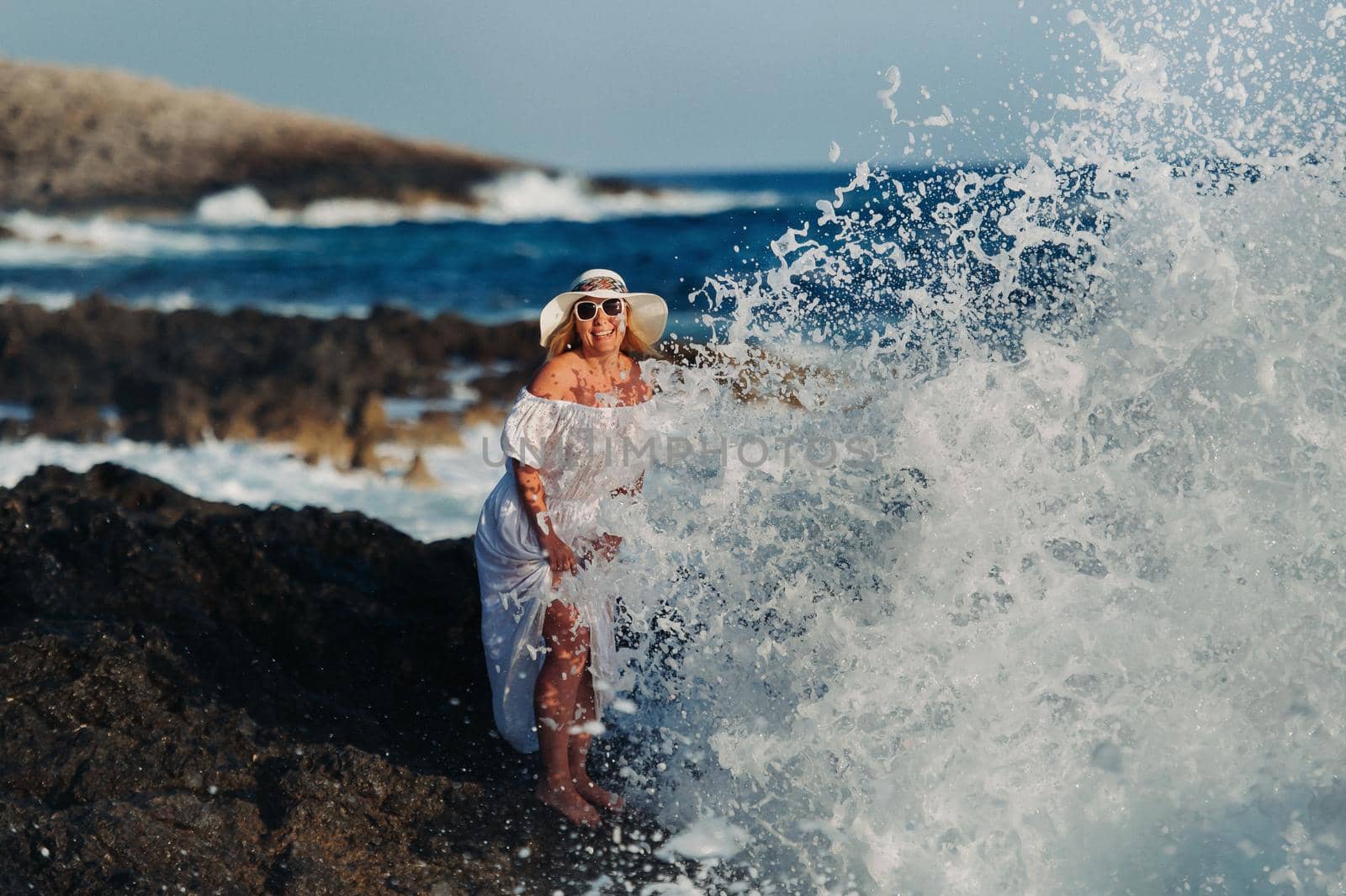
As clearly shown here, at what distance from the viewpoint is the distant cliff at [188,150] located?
43.1m

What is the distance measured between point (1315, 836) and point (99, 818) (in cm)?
352

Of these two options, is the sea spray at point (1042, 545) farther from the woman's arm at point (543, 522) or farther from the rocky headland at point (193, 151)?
the rocky headland at point (193, 151)

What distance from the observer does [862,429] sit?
437cm

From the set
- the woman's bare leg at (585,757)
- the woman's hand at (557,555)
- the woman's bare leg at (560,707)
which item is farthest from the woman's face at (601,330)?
the woman's bare leg at (585,757)

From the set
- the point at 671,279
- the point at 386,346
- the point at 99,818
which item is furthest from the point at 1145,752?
the point at 671,279

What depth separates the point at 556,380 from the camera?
12.7ft

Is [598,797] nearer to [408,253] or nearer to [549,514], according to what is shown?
[549,514]

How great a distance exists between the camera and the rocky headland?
141 feet

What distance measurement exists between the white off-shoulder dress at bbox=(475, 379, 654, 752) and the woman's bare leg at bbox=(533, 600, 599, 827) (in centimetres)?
5

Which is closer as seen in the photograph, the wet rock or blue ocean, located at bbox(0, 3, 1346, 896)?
blue ocean, located at bbox(0, 3, 1346, 896)

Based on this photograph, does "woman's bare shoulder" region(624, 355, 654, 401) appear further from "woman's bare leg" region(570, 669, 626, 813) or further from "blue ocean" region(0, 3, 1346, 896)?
"woman's bare leg" region(570, 669, 626, 813)

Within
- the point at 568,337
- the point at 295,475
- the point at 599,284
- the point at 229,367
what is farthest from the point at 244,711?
the point at 229,367

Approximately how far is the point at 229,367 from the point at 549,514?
372 inches

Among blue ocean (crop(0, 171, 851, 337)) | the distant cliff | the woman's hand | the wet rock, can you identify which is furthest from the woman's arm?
the distant cliff
